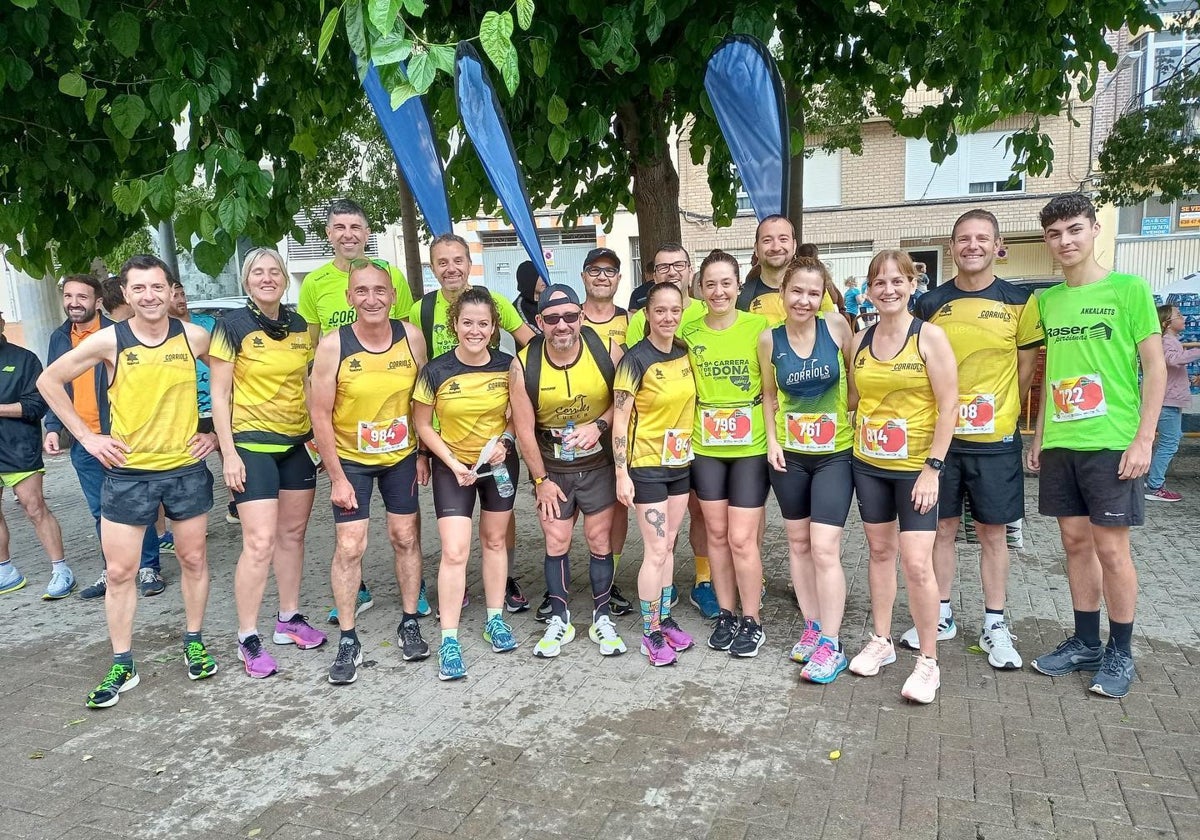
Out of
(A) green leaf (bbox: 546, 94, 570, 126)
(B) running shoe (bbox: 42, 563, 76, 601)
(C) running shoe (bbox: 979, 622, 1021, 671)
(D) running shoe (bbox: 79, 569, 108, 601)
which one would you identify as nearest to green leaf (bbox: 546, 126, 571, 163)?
(A) green leaf (bbox: 546, 94, 570, 126)

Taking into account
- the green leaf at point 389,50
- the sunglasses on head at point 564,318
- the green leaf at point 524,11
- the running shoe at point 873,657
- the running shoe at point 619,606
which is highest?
the green leaf at point 524,11

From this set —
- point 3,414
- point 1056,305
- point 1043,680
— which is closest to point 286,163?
point 3,414

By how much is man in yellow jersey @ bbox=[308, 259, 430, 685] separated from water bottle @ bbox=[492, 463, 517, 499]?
0.45 meters

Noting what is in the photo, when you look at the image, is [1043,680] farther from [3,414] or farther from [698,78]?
[3,414]

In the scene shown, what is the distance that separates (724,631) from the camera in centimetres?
446

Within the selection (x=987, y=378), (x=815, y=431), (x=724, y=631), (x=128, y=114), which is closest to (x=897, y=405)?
(x=815, y=431)

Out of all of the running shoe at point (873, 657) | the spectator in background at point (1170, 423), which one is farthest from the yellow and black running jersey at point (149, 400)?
the spectator in background at point (1170, 423)

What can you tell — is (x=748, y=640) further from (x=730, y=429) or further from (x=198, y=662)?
(x=198, y=662)

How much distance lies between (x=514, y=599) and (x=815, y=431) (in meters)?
2.13

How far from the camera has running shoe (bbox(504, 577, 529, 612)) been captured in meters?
5.09

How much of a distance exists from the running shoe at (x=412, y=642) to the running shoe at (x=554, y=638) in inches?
23.0

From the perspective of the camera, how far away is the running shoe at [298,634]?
4672 millimetres

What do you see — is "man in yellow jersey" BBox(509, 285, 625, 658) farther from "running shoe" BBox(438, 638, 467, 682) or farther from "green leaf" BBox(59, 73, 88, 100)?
"green leaf" BBox(59, 73, 88, 100)

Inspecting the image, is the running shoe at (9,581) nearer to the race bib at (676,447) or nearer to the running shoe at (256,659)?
the running shoe at (256,659)
